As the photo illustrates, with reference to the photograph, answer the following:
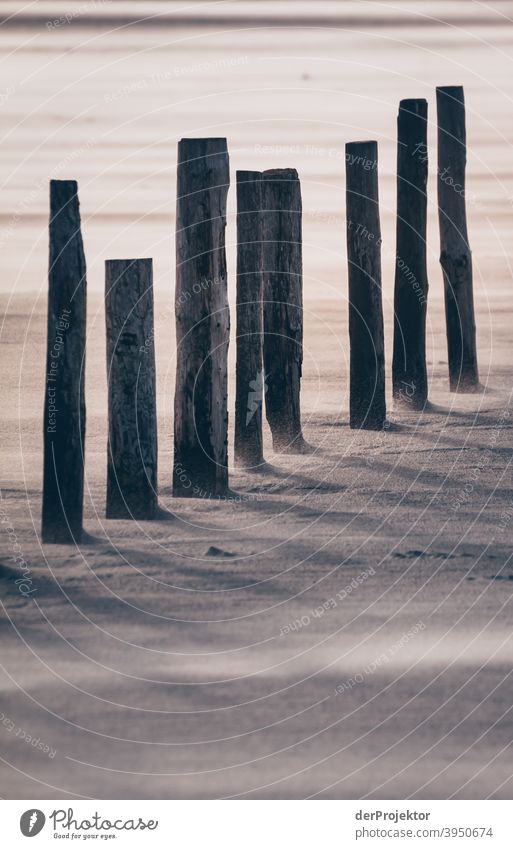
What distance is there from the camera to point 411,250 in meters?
10.2

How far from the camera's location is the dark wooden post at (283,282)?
8.83m

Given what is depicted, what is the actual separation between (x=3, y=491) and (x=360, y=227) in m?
3.08

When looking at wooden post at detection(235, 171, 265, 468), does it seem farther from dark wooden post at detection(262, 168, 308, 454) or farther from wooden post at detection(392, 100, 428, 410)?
wooden post at detection(392, 100, 428, 410)

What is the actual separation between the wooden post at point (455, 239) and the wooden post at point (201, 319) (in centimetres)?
386

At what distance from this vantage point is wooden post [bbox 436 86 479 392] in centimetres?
1097

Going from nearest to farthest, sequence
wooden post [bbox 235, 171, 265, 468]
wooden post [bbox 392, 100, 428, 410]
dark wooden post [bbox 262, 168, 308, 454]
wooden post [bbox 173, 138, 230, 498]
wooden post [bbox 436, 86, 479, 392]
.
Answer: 1. wooden post [bbox 173, 138, 230, 498]
2. wooden post [bbox 235, 171, 265, 468]
3. dark wooden post [bbox 262, 168, 308, 454]
4. wooden post [bbox 392, 100, 428, 410]
5. wooden post [bbox 436, 86, 479, 392]

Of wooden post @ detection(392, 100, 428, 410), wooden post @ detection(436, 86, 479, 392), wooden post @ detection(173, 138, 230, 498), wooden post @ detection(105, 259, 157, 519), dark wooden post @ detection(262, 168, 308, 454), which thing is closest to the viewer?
wooden post @ detection(105, 259, 157, 519)

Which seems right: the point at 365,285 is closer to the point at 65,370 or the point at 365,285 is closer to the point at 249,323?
the point at 249,323

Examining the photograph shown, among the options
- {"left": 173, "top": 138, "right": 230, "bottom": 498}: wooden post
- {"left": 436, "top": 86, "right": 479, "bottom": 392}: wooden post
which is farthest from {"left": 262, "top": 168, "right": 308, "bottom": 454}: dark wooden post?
{"left": 436, "top": 86, "right": 479, "bottom": 392}: wooden post

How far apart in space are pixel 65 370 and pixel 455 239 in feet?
16.8

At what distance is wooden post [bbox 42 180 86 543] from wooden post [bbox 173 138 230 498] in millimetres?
827

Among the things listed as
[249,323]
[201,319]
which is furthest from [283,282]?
[201,319]

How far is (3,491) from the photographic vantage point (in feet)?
26.0

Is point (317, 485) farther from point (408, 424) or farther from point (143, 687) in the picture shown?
point (143, 687)
